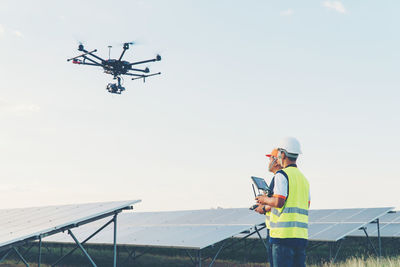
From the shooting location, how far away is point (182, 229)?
1625 cm

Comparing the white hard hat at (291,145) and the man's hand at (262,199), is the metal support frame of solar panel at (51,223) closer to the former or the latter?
the man's hand at (262,199)

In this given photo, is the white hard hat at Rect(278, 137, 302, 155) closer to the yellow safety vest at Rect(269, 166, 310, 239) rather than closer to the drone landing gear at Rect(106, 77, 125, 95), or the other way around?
the yellow safety vest at Rect(269, 166, 310, 239)

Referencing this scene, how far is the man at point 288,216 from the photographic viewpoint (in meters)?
5.73

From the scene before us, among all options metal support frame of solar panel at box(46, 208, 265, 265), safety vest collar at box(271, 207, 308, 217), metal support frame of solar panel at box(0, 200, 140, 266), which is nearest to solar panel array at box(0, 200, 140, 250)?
metal support frame of solar panel at box(0, 200, 140, 266)

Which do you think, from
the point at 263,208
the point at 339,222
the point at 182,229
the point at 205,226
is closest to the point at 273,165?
the point at 263,208

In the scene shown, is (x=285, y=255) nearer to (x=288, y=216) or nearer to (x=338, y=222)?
(x=288, y=216)

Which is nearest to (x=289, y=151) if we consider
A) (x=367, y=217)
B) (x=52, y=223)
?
(x=52, y=223)

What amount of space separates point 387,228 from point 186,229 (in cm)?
1193

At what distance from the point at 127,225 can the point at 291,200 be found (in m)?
16.0

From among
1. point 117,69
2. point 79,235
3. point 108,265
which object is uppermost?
point 117,69

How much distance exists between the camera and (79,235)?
762 inches

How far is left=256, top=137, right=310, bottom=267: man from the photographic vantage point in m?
5.73

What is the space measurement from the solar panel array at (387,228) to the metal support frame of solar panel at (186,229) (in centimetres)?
741

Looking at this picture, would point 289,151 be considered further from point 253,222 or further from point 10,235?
point 253,222
